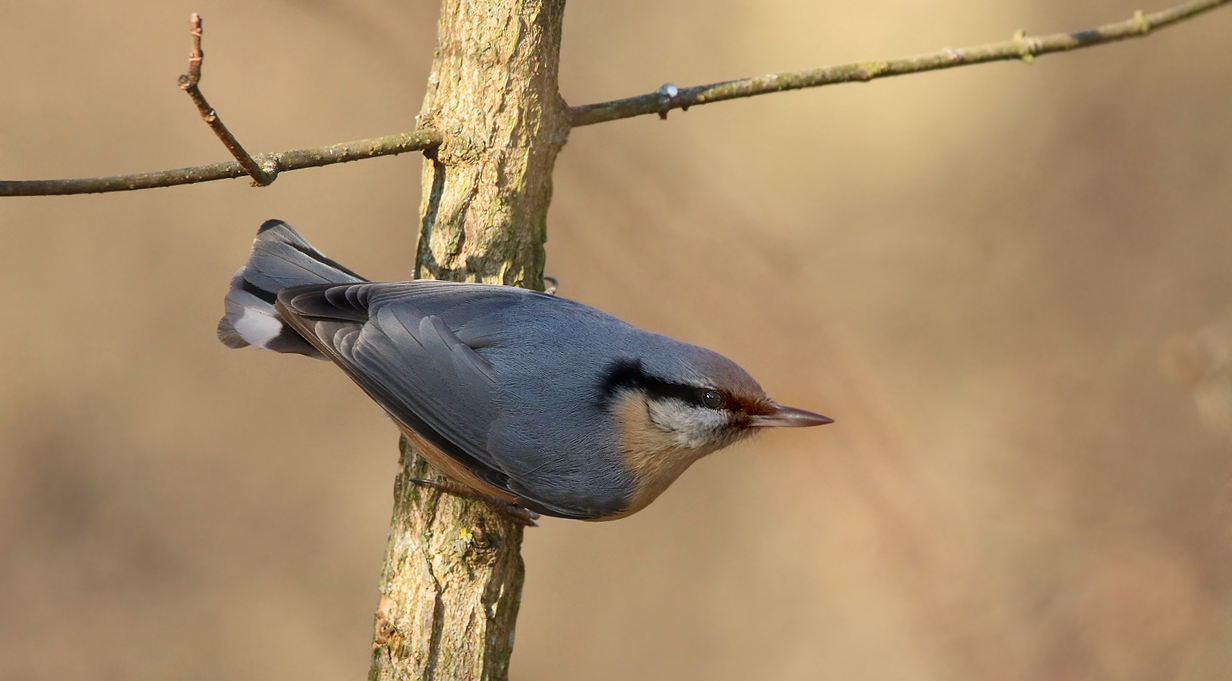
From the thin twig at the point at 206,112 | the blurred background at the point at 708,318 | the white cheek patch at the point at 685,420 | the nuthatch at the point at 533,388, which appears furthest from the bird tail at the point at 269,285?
the blurred background at the point at 708,318

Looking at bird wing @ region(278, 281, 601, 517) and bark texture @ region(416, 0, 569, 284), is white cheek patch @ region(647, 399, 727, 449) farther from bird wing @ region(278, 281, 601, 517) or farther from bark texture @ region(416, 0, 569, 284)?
bark texture @ region(416, 0, 569, 284)

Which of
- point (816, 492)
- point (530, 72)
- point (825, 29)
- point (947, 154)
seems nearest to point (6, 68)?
point (530, 72)

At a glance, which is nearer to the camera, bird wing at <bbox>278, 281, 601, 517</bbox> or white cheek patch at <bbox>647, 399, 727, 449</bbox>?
bird wing at <bbox>278, 281, 601, 517</bbox>

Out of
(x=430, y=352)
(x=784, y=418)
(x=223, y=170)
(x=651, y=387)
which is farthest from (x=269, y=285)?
(x=784, y=418)

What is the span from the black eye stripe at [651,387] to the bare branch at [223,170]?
0.69 meters

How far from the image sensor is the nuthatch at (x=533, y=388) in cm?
246

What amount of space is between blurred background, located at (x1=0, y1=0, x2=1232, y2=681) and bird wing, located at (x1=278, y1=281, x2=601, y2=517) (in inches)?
75.6

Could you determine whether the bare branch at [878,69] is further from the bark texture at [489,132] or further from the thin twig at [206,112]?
the thin twig at [206,112]

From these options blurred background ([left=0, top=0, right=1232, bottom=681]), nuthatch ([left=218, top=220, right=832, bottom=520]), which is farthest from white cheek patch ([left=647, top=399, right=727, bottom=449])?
blurred background ([left=0, top=0, right=1232, bottom=681])

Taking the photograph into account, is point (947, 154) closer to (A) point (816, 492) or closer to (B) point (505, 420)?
(A) point (816, 492)

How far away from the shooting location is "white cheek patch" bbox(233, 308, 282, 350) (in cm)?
275

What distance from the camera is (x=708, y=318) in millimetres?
4461

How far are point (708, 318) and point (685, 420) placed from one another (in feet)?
6.30

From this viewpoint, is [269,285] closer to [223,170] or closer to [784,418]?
[223,170]
